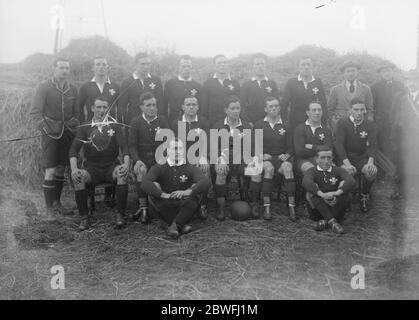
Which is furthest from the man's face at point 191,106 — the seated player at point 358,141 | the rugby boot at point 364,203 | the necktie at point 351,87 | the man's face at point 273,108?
the rugby boot at point 364,203

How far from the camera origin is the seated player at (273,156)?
577 cm

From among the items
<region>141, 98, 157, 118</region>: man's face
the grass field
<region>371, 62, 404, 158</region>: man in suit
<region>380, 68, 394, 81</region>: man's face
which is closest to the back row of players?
<region>141, 98, 157, 118</region>: man's face

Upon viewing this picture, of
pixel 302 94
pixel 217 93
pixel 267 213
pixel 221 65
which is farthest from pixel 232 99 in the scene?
pixel 267 213

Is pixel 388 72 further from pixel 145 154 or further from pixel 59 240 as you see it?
pixel 59 240

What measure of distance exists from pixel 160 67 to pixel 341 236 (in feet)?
17.3

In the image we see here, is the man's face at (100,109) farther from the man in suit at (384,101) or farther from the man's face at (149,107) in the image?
the man in suit at (384,101)

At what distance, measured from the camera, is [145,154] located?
19.5 feet

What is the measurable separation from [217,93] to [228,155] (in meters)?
1.06

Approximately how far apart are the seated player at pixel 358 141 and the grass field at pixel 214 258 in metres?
0.55

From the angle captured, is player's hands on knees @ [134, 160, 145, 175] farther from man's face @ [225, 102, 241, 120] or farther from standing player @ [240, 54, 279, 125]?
standing player @ [240, 54, 279, 125]

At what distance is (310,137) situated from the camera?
6004mm

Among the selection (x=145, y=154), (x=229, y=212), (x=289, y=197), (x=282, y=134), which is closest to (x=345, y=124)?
(x=282, y=134)

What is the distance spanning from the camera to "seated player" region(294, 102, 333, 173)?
5965 mm

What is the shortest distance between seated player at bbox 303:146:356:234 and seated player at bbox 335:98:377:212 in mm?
624
